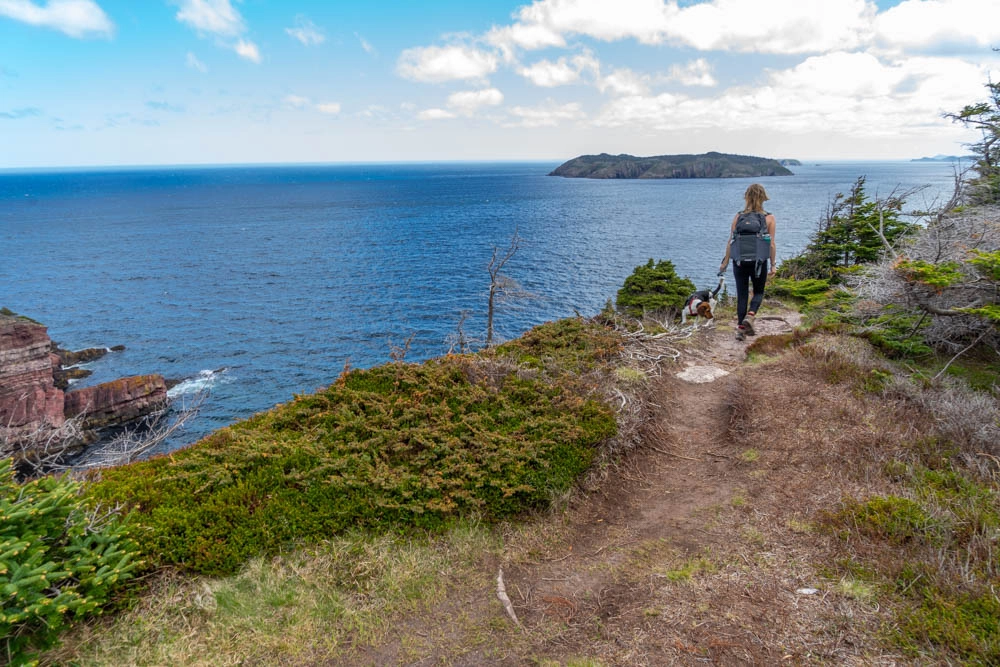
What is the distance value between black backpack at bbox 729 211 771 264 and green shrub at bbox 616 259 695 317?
1106 cm

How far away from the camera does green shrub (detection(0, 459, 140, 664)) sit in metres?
3.27

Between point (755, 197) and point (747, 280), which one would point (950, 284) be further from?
point (747, 280)

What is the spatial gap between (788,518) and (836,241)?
1893 cm

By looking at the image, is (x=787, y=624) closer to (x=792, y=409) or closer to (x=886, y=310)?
(x=792, y=409)

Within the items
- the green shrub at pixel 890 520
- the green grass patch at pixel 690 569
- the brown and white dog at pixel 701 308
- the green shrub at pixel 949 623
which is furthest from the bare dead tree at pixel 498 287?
the green shrub at pixel 949 623

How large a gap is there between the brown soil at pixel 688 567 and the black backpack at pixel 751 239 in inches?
114

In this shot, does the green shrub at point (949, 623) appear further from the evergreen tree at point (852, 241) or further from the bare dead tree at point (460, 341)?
the evergreen tree at point (852, 241)

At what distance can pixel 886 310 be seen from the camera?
906 cm

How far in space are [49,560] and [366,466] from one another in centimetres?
268

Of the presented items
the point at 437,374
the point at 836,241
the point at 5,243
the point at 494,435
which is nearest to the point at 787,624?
the point at 494,435

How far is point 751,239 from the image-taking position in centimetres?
907

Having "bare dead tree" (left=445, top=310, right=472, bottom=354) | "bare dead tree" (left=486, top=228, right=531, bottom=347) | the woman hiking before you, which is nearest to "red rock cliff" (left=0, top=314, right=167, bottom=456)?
"bare dead tree" (left=486, top=228, right=531, bottom=347)

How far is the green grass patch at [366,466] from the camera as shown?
4.80m

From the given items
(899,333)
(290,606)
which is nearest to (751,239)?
(899,333)
